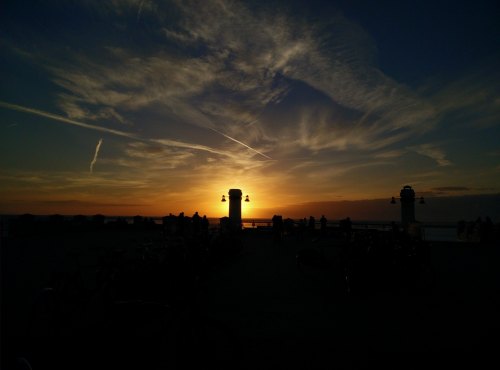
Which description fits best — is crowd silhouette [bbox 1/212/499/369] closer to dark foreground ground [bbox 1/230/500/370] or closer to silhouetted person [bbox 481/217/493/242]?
dark foreground ground [bbox 1/230/500/370]

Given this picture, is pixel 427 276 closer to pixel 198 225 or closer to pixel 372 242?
pixel 372 242

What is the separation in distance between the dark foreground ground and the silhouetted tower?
11952 mm

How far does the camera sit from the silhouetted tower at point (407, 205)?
20094 millimetres

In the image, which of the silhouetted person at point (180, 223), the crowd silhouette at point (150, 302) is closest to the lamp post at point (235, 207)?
the silhouetted person at point (180, 223)

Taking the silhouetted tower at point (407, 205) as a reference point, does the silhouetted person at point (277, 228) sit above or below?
below

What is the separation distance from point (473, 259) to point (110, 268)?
13979mm

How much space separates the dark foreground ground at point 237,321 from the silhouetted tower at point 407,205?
471 inches

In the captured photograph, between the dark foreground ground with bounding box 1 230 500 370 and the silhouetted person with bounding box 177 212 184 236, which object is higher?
the silhouetted person with bounding box 177 212 184 236

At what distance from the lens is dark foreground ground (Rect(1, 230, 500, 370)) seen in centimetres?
361

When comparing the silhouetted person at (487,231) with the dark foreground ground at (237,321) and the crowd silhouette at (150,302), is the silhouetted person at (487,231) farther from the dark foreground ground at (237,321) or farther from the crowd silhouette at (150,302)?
the crowd silhouette at (150,302)

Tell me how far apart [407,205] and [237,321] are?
59.3 ft

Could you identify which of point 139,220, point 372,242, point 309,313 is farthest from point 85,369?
point 139,220

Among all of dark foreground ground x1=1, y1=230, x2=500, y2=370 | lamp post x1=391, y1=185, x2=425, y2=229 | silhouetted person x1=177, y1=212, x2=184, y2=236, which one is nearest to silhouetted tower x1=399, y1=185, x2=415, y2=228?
lamp post x1=391, y1=185, x2=425, y2=229

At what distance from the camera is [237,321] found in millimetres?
5305
